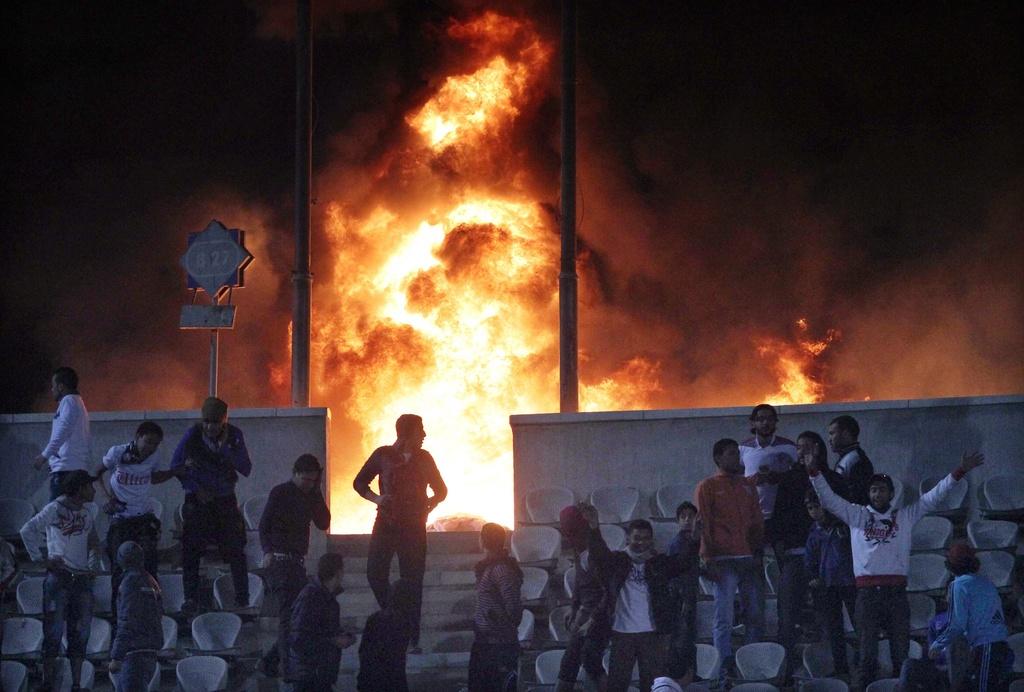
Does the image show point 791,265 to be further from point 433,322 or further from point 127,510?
point 127,510

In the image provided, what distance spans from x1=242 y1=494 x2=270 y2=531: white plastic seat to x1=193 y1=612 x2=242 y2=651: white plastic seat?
2.38 m

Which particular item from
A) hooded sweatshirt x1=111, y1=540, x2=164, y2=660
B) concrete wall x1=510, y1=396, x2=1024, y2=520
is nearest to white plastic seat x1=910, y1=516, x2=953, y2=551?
concrete wall x1=510, y1=396, x2=1024, y2=520

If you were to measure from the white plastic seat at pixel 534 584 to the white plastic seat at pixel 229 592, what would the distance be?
2243mm

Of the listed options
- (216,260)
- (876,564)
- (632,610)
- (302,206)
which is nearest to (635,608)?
(632,610)

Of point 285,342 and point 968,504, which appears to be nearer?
point 968,504

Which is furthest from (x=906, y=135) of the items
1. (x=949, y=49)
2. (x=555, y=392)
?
(x=555, y=392)

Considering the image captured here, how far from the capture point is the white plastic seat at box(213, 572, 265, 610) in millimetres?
11812

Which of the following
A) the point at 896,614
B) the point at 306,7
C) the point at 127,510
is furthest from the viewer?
the point at 306,7

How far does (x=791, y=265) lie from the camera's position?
19312 millimetres

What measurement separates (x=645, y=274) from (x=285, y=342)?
16.9 feet

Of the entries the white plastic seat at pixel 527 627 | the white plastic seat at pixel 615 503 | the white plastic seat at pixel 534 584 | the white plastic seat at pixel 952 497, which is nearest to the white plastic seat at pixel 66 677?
the white plastic seat at pixel 527 627

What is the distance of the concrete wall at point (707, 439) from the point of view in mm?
14000

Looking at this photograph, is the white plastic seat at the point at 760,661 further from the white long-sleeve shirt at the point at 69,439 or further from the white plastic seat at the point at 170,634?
the white long-sleeve shirt at the point at 69,439

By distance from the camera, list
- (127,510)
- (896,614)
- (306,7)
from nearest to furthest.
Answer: (896,614) → (127,510) → (306,7)
